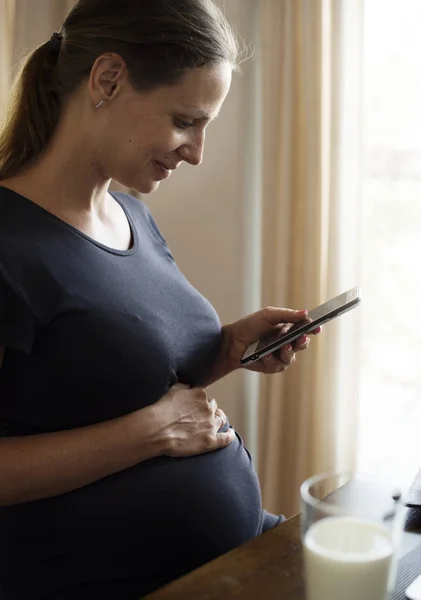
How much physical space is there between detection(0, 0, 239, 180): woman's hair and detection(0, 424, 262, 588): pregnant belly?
1.60 feet

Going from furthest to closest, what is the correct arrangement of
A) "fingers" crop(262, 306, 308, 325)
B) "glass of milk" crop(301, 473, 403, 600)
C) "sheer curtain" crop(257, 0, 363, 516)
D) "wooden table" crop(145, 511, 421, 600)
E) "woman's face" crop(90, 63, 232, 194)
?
"sheer curtain" crop(257, 0, 363, 516)
"fingers" crop(262, 306, 308, 325)
"woman's face" crop(90, 63, 232, 194)
"wooden table" crop(145, 511, 421, 600)
"glass of milk" crop(301, 473, 403, 600)

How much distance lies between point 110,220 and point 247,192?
3.39 feet

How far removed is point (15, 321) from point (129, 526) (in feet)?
1.02

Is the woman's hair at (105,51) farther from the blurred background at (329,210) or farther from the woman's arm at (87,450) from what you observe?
the blurred background at (329,210)

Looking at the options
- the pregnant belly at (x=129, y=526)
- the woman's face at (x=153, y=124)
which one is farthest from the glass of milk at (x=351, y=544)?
the woman's face at (x=153, y=124)

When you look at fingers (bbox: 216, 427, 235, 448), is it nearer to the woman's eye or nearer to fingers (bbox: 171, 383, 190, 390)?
fingers (bbox: 171, 383, 190, 390)

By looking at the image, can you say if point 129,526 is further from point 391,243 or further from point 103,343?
point 391,243

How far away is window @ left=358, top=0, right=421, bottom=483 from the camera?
6.37 feet

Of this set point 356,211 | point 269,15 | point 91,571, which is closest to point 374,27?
point 269,15

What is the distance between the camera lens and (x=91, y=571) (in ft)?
3.40

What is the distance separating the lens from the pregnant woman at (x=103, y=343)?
1.02m

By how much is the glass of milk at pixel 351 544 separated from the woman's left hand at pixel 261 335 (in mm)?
633

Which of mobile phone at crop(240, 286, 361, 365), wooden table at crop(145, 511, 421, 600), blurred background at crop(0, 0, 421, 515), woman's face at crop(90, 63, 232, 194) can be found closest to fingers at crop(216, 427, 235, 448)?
mobile phone at crop(240, 286, 361, 365)

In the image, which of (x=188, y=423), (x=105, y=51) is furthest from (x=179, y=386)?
(x=105, y=51)
